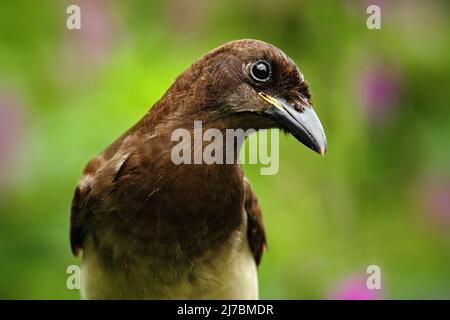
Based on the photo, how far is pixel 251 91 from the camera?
3812 mm

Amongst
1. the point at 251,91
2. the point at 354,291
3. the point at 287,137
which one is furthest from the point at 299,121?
the point at 354,291

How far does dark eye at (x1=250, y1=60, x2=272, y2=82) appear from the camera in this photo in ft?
12.4

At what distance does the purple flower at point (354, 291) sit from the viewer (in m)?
4.45

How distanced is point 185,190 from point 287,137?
0.87 meters

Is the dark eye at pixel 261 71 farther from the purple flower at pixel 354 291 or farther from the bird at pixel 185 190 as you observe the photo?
the purple flower at pixel 354 291

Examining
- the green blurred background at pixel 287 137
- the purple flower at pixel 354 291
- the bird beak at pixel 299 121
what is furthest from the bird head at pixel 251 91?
the purple flower at pixel 354 291

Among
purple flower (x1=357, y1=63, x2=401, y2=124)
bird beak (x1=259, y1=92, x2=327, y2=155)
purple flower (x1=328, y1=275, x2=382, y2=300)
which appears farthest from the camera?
purple flower (x1=357, y1=63, x2=401, y2=124)

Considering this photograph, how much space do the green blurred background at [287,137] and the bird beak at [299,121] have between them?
2.74 ft

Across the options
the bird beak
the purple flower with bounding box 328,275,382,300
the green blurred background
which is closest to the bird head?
the bird beak

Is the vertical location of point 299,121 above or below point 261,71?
below

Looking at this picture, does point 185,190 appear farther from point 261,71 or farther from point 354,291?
point 354,291

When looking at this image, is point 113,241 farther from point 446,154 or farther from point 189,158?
point 446,154

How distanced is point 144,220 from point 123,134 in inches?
15.0

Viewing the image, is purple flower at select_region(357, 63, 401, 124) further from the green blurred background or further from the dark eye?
the dark eye
